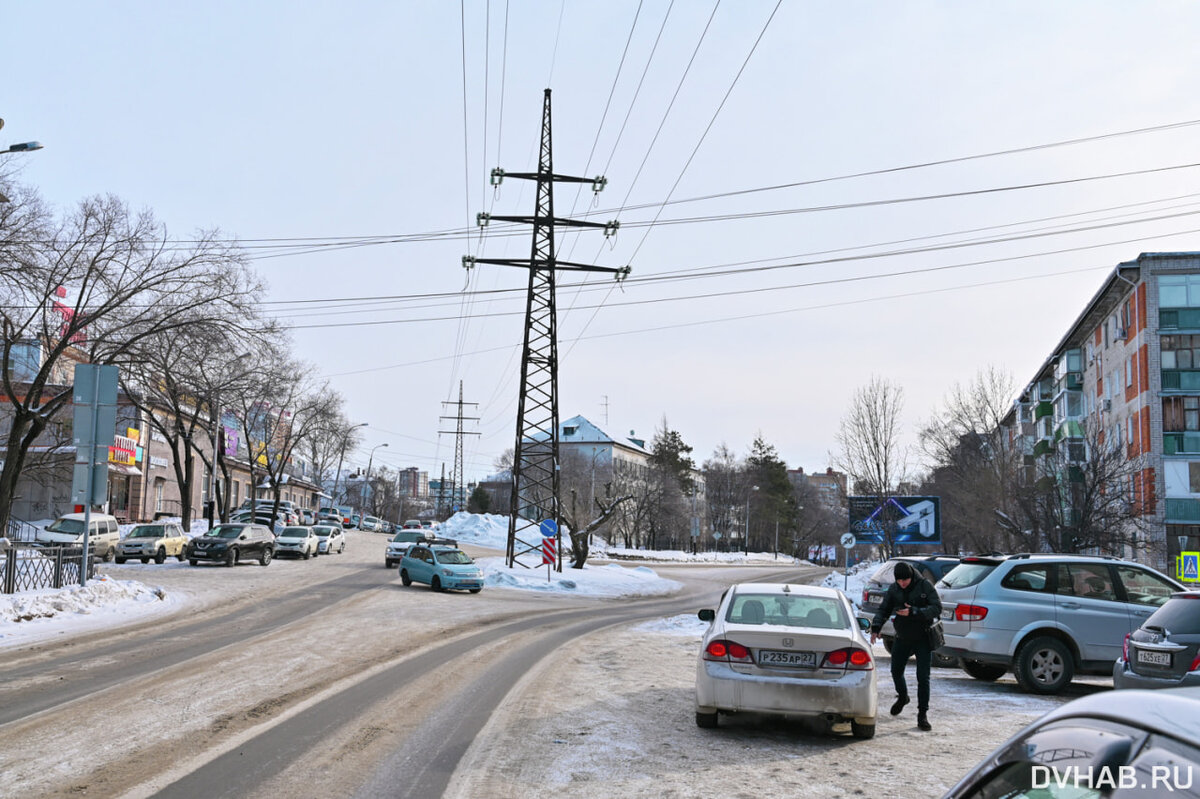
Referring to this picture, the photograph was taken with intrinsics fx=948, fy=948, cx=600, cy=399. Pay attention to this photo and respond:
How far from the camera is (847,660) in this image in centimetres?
881

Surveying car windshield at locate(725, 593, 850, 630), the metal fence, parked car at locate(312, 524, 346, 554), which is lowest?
parked car at locate(312, 524, 346, 554)

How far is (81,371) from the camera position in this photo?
71.6 feet

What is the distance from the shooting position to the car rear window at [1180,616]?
9.01m

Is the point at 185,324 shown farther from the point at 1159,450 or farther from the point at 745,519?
the point at 745,519

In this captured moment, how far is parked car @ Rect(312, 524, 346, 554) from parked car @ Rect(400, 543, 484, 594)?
19.9 meters

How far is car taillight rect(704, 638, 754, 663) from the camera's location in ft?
29.3

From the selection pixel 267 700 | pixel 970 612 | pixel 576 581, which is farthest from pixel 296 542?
pixel 970 612

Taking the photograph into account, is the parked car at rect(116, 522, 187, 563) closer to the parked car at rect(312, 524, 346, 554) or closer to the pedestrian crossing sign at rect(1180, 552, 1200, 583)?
the parked car at rect(312, 524, 346, 554)

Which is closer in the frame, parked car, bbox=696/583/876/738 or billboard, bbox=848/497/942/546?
parked car, bbox=696/583/876/738

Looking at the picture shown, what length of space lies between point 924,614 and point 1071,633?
3.82 m

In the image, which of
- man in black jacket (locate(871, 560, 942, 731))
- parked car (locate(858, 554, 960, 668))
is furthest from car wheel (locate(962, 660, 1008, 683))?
man in black jacket (locate(871, 560, 942, 731))

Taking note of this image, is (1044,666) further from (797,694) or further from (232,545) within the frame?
(232,545)

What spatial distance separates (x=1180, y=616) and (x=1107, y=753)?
8.24m

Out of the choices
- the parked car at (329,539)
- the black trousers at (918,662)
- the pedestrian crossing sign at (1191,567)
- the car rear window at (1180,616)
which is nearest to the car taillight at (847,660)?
the black trousers at (918,662)
